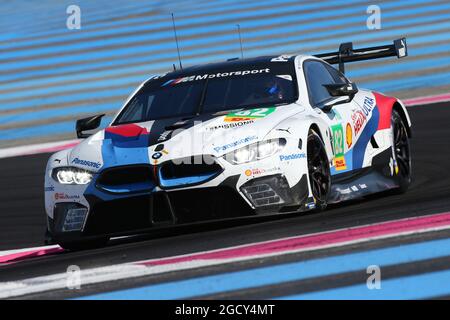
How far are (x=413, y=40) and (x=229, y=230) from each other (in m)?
11.5

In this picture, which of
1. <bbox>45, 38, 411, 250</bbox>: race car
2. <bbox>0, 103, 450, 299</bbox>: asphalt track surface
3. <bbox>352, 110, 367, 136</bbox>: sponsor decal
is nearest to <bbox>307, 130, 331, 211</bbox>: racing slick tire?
<bbox>45, 38, 411, 250</bbox>: race car

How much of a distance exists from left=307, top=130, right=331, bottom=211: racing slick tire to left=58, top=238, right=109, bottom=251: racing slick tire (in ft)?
5.19

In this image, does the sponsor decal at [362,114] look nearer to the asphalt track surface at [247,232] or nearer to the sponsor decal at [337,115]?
the sponsor decal at [337,115]

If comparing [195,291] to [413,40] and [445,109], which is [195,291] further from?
[413,40]

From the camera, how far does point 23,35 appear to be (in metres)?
20.8

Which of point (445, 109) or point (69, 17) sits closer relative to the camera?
point (445, 109)

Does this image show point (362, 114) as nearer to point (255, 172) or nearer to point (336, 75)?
point (336, 75)

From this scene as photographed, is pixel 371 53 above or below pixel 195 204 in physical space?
above

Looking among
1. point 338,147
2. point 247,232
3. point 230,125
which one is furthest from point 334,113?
point 247,232

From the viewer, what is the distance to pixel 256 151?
760 centimetres

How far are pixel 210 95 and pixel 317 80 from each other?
103 cm

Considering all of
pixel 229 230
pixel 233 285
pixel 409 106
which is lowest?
pixel 409 106

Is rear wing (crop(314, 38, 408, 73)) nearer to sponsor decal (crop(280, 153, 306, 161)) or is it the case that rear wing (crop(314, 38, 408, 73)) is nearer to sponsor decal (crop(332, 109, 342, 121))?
sponsor decal (crop(332, 109, 342, 121))

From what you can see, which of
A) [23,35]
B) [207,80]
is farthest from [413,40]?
[207,80]
